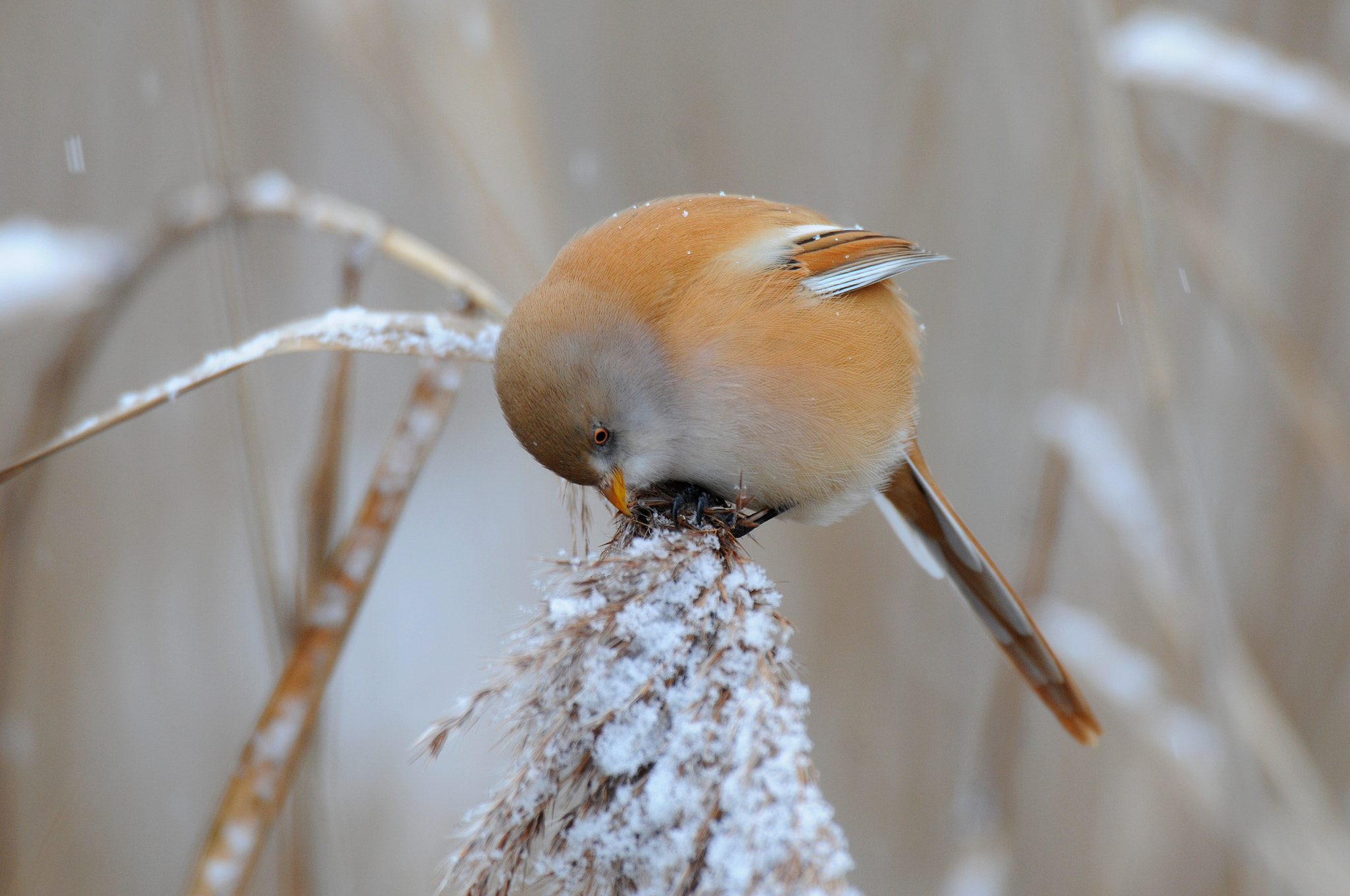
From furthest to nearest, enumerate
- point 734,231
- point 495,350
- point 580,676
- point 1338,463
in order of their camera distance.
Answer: point 1338,463, point 734,231, point 495,350, point 580,676

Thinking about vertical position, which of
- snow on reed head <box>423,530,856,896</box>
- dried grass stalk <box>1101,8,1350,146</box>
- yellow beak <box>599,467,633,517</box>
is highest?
dried grass stalk <box>1101,8,1350,146</box>

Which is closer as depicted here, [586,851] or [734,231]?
[586,851]

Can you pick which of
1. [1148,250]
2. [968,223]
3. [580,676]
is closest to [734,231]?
[1148,250]

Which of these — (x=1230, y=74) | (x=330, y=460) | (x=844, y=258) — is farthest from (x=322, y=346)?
(x=1230, y=74)

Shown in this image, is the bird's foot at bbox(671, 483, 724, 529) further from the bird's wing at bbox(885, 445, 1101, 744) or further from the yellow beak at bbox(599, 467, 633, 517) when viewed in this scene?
the bird's wing at bbox(885, 445, 1101, 744)

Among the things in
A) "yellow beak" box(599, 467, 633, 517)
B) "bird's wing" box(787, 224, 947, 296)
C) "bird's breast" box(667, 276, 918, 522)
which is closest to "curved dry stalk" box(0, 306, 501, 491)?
"yellow beak" box(599, 467, 633, 517)

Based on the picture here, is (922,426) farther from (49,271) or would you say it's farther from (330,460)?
(49,271)

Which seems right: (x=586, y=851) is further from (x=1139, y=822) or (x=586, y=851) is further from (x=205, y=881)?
(x=1139, y=822)
